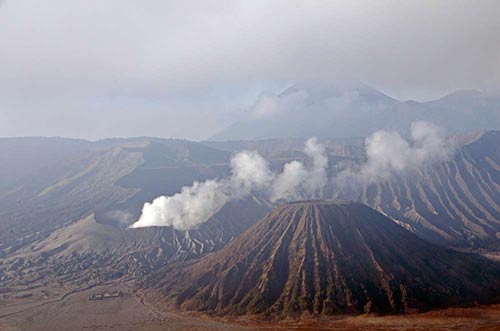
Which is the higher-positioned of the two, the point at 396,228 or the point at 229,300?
the point at 396,228

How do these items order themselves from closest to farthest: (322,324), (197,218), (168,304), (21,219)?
(322,324), (168,304), (197,218), (21,219)

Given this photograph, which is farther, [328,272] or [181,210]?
[181,210]

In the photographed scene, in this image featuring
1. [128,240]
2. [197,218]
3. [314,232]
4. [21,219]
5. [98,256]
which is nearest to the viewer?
[314,232]

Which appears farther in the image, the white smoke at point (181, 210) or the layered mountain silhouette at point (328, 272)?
the white smoke at point (181, 210)

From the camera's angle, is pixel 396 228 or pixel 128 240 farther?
pixel 128 240

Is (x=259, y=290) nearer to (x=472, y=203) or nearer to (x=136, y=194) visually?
(x=136, y=194)

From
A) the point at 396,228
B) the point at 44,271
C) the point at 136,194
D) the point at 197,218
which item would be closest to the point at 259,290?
the point at 396,228

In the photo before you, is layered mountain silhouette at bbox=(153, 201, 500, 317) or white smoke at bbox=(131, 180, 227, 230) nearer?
layered mountain silhouette at bbox=(153, 201, 500, 317)

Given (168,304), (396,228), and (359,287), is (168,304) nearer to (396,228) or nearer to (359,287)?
(359,287)
